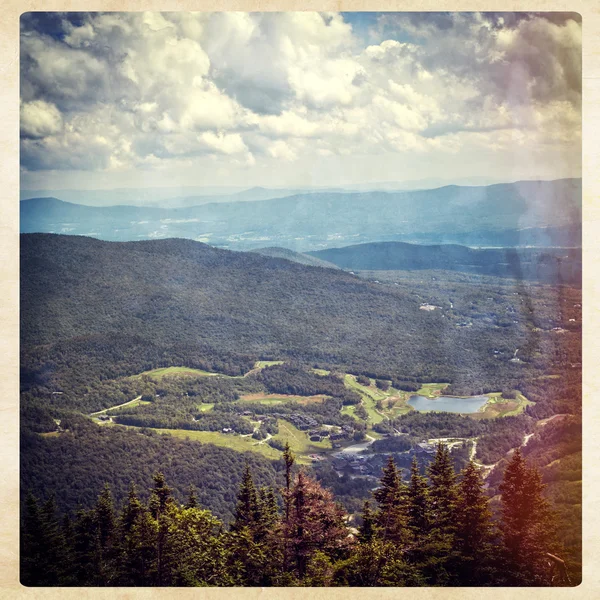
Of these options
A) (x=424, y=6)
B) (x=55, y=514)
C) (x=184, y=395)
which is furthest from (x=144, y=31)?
(x=184, y=395)

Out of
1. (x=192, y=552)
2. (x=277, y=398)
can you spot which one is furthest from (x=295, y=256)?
(x=192, y=552)

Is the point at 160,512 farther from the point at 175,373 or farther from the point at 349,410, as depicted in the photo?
the point at 175,373

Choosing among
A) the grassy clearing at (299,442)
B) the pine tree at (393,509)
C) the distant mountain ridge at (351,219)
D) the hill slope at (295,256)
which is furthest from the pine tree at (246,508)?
the hill slope at (295,256)

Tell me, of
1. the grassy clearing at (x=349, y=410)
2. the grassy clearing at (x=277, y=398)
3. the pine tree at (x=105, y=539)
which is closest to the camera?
the pine tree at (x=105, y=539)

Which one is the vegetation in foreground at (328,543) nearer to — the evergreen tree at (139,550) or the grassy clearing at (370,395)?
the evergreen tree at (139,550)

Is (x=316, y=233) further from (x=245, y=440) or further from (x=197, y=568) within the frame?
(x=197, y=568)

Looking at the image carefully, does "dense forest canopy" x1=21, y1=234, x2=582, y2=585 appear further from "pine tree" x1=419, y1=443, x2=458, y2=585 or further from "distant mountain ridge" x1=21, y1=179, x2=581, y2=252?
"distant mountain ridge" x1=21, y1=179, x2=581, y2=252

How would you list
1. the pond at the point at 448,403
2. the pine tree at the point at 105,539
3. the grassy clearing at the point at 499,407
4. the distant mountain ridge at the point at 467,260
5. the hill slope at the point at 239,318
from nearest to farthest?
the pine tree at the point at 105,539 → the distant mountain ridge at the point at 467,260 → the grassy clearing at the point at 499,407 → the hill slope at the point at 239,318 → the pond at the point at 448,403
